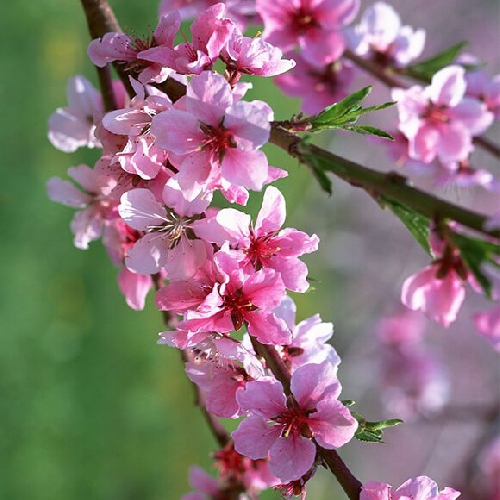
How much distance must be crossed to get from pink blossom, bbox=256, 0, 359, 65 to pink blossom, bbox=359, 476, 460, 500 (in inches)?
28.9

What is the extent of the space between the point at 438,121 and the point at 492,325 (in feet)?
1.28

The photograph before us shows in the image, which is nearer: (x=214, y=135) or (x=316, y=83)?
(x=214, y=135)

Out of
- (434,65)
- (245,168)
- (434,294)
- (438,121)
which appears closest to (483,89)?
(434,65)

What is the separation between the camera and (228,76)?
2.76ft

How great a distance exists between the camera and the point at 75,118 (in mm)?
1109

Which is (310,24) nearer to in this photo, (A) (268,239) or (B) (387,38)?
(B) (387,38)

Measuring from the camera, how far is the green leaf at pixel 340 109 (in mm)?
792

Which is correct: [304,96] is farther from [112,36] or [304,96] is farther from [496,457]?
[496,457]

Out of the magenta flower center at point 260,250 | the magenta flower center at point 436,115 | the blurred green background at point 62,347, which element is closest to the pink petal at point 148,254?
the magenta flower center at point 260,250

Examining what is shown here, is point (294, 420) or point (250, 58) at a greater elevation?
point (250, 58)

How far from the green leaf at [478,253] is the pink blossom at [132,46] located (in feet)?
1.31

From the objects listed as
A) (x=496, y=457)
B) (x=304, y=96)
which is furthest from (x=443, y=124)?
(x=496, y=457)

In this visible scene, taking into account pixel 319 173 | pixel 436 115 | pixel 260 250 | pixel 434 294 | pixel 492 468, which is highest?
pixel 319 173

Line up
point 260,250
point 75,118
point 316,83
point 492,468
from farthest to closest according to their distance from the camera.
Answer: point 492,468 < point 316,83 < point 75,118 < point 260,250
